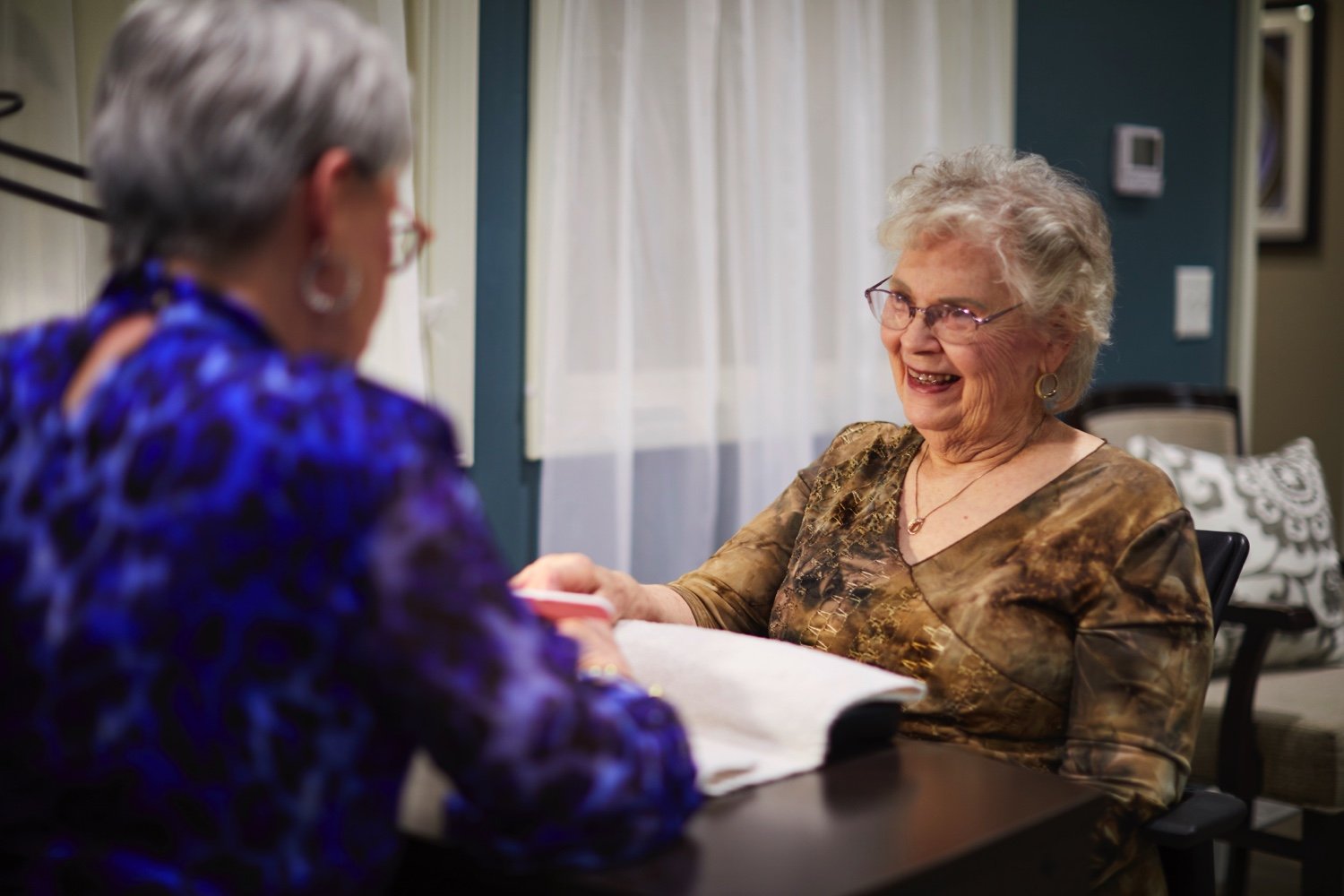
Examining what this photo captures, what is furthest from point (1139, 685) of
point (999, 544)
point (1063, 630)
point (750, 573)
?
point (750, 573)

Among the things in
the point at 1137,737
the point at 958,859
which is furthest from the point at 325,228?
the point at 1137,737

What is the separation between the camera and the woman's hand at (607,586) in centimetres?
154

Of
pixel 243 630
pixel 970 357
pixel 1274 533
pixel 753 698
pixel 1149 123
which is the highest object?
pixel 1149 123

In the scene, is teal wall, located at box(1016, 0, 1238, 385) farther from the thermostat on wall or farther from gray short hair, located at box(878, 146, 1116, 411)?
gray short hair, located at box(878, 146, 1116, 411)

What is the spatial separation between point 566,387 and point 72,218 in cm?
96

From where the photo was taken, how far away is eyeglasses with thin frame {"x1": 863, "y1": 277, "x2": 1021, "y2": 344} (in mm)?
1786

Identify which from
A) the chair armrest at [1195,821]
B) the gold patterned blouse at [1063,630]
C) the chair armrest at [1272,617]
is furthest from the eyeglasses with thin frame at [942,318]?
the chair armrest at [1272,617]

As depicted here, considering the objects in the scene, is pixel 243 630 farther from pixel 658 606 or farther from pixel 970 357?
pixel 970 357

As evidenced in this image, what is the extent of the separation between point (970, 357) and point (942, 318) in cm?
6

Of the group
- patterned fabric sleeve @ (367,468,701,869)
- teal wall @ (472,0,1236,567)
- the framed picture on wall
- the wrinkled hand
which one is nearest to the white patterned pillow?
teal wall @ (472,0,1236,567)

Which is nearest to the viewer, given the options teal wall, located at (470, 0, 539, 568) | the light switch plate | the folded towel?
the folded towel

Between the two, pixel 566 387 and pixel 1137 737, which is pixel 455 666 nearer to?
pixel 1137 737

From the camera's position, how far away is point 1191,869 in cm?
158

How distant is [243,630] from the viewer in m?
0.77
